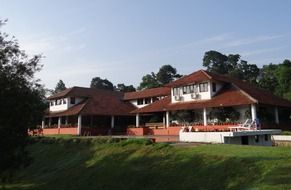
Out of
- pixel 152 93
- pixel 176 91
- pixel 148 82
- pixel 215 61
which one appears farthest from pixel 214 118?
pixel 215 61

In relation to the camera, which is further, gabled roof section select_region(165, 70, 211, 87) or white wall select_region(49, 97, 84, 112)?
white wall select_region(49, 97, 84, 112)

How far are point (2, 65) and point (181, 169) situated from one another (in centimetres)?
923

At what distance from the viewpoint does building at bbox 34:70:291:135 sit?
115 ft

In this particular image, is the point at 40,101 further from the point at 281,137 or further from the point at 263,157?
the point at 281,137

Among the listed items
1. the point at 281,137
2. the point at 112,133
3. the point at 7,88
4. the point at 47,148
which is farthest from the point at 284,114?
the point at 7,88

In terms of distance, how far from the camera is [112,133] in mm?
45500

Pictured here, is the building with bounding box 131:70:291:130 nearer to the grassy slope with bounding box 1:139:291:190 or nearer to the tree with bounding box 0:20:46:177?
the grassy slope with bounding box 1:139:291:190

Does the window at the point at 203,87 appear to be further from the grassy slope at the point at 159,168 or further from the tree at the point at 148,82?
the tree at the point at 148,82

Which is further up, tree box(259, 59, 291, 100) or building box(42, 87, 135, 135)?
tree box(259, 59, 291, 100)

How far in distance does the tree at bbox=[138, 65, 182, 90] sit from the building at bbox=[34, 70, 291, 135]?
30.4 m

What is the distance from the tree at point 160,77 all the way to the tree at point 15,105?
63.8 metres

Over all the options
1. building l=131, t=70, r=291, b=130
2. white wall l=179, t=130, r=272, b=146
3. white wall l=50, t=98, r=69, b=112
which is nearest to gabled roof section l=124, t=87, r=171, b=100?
building l=131, t=70, r=291, b=130

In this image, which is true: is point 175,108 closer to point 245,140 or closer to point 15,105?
point 245,140

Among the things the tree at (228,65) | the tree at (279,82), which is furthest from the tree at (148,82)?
the tree at (279,82)
